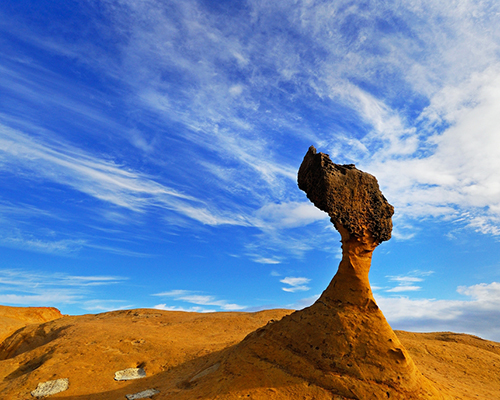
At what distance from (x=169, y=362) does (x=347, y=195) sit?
344 inches

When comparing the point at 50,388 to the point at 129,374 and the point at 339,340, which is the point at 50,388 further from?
the point at 339,340

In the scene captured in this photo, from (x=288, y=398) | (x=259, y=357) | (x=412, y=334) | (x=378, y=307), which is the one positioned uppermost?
(x=412, y=334)

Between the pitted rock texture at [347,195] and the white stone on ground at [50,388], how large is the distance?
9.41 meters

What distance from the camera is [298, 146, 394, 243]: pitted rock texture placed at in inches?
341

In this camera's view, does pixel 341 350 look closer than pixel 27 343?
Yes

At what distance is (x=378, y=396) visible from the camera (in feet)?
25.1

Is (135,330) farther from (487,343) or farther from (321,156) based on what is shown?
(487,343)

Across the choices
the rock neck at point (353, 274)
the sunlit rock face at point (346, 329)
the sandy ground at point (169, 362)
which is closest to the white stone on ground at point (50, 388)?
the sandy ground at point (169, 362)

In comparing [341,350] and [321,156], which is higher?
[321,156]

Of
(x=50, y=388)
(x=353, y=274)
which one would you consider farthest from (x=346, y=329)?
(x=50, y=388)

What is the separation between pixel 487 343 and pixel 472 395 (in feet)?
38.7

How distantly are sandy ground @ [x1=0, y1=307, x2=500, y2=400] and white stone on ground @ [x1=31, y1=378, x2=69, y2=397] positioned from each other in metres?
0.18

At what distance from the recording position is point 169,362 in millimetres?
12000

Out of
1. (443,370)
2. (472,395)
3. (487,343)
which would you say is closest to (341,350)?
(472,395)
